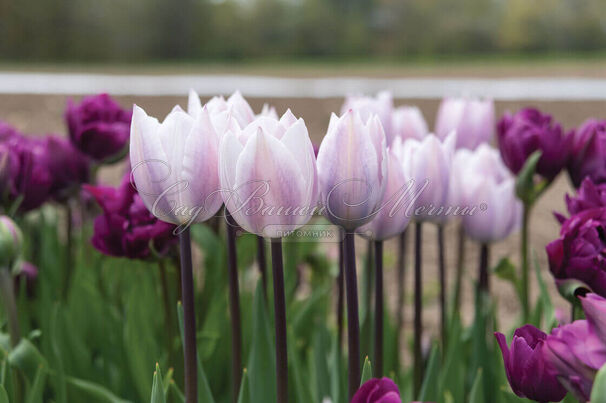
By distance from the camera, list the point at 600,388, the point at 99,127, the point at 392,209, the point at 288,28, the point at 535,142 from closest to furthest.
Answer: the point at 600,388
the point at 392,209
the point at 535,142
the point at 99,127
the point at 288,28

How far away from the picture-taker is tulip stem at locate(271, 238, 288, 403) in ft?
1.53

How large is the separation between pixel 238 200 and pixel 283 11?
14124 millimetres

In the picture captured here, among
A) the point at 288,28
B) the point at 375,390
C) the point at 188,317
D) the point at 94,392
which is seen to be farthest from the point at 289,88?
the point at 288,28

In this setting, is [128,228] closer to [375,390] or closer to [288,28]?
[375,390]

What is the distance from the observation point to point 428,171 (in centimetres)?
65

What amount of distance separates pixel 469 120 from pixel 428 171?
395mm

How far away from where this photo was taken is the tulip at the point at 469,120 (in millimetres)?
1000

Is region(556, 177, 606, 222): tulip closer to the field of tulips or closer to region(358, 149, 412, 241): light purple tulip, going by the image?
the field of tulips

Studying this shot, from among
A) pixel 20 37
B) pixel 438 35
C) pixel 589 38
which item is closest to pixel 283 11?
pixel 438 35

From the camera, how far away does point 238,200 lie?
45 cm

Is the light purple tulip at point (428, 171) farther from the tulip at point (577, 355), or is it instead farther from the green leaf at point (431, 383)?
the tulip at point (577, 355)

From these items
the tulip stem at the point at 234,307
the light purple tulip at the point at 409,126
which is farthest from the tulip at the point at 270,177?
the light purple tulip at the point at 409,126

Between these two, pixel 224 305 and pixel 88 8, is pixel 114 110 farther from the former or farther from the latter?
pixel 88 8

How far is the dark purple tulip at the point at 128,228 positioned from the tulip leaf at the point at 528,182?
0.39m
